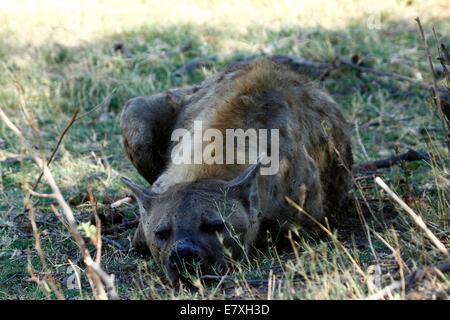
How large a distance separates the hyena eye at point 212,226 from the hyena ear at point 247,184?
0.20 m

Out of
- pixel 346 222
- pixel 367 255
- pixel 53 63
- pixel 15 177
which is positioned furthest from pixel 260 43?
pixel 367 255

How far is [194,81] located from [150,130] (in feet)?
8.98

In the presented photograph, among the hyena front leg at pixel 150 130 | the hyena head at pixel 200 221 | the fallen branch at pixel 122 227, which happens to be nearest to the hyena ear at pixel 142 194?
the hyena head at pixel 200 221

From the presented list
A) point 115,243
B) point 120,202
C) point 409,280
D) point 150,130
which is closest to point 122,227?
point 120,202

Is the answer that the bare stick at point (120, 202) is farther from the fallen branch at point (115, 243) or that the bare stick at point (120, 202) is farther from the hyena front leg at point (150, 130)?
the fallen branch at point (115, 243)

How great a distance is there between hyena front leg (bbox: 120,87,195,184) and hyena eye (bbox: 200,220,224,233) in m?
1.58

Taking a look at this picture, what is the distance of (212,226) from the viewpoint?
10.4 feet

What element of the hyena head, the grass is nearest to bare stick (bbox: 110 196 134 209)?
the grass

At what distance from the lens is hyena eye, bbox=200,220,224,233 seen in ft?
10.4

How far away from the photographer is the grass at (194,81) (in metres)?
3.23

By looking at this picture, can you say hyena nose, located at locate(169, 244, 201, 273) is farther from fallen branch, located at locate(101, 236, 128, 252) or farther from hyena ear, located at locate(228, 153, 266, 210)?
fallen branch, located at locate(101, 236, 128, 252)

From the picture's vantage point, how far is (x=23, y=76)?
7.47 meters
